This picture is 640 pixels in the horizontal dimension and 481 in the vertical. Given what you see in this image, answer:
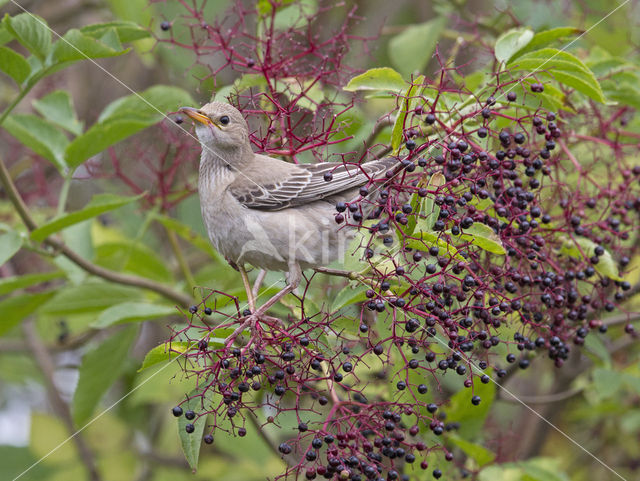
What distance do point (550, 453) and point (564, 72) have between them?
4.02 m

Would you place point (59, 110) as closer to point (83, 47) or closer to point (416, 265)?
point (83, 47)

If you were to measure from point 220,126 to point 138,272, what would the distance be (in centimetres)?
156

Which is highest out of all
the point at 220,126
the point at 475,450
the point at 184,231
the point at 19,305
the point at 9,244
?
the point at 220,126

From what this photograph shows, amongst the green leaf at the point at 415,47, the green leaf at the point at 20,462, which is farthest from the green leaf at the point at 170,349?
the green leaf at the point at 20,462

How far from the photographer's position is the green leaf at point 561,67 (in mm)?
2984

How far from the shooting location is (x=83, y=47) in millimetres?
3168

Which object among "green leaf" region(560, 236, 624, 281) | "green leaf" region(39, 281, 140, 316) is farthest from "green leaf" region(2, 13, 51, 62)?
"green leaf" region(560, 236, 624, 281)

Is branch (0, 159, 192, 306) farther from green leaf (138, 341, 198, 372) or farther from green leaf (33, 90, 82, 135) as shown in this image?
green leaf (138, 341, 198, 372)

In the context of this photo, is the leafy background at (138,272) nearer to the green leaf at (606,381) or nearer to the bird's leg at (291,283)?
the green leaf at (606,381)

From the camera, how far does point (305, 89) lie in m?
3.43

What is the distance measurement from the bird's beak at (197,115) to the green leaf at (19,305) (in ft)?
4.85

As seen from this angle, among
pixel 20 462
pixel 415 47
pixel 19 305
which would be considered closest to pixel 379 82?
pixel 415 47

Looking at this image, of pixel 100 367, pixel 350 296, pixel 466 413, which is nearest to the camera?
pixel 350 296

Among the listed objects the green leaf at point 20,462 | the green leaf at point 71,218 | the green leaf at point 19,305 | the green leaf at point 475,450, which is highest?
the green leaf at point 71,218
